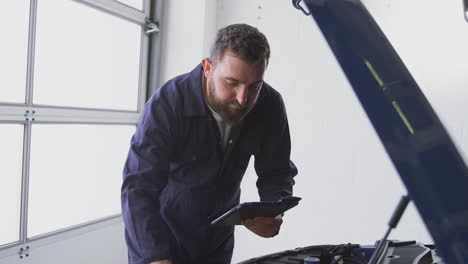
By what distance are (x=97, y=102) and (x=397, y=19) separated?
6.59ft

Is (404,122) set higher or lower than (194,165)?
higher

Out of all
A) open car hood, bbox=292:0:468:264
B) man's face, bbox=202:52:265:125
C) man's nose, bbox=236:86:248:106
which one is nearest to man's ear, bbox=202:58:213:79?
man's face, bbox=202:52:265:125

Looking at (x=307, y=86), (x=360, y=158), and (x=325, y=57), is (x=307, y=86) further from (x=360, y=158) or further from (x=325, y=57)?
(x=360, y=158)

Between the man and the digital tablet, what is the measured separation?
0.07 metres

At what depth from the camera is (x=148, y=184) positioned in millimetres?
1348

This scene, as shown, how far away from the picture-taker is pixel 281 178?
170cm

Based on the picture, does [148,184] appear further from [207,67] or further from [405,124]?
[405,124]

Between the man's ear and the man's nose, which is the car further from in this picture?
the man's ear

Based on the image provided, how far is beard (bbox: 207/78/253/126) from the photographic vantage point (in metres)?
1.46

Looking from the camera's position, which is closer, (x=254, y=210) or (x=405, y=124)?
(x=405, y=124)

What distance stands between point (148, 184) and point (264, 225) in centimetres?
41

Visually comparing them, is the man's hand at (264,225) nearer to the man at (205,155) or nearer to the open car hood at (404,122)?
the man at (205,155)

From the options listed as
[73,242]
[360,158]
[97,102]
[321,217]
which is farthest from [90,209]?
[360,158]

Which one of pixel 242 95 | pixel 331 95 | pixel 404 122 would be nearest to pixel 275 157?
pixel 242 95
